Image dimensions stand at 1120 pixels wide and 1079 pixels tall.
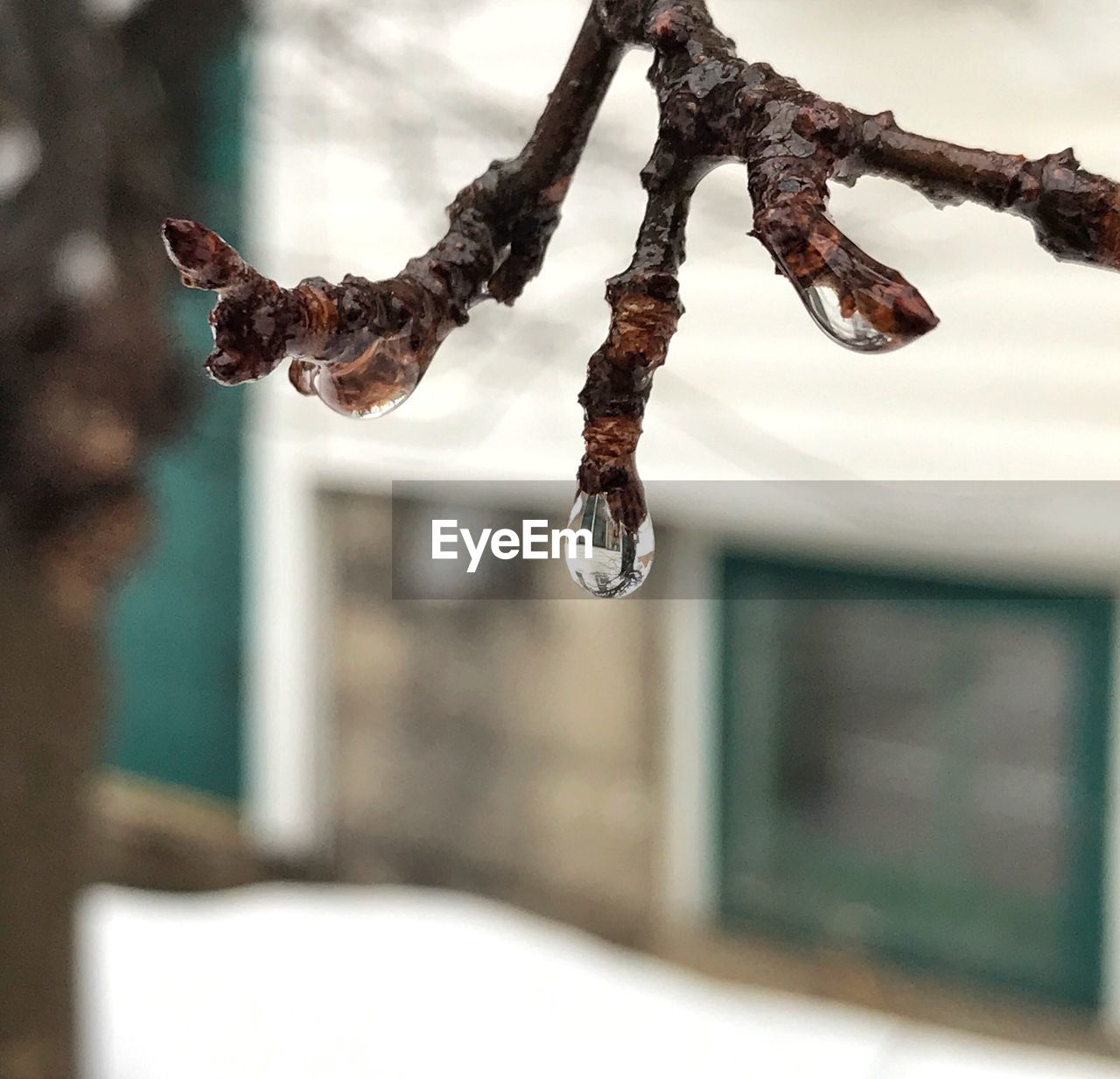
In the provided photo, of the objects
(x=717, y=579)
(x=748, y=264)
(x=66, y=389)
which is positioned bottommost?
(x=717, y=579)

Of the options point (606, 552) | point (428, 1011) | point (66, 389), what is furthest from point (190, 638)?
point (606, 552)

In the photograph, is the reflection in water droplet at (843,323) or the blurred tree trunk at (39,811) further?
the blurred tree trunk at (39,811)

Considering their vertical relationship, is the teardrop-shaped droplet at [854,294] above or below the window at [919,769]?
above

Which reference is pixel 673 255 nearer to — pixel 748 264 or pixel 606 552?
pixel 606 552

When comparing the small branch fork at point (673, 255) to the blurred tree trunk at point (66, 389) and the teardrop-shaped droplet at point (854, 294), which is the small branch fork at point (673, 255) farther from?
the blurred tree trunk at point (66, 389)

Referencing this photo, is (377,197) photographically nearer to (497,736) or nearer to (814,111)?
(497,736)

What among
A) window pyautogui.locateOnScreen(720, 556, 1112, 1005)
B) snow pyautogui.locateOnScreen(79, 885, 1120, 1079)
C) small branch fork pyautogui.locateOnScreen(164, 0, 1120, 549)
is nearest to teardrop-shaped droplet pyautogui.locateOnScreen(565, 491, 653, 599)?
small branch fork pyautogui.locateOnScreen(164, 0, 1120, 549)

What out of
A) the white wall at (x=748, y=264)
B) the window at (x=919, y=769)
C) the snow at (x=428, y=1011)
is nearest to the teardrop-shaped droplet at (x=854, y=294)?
the white wall at (x=748, y=264)
